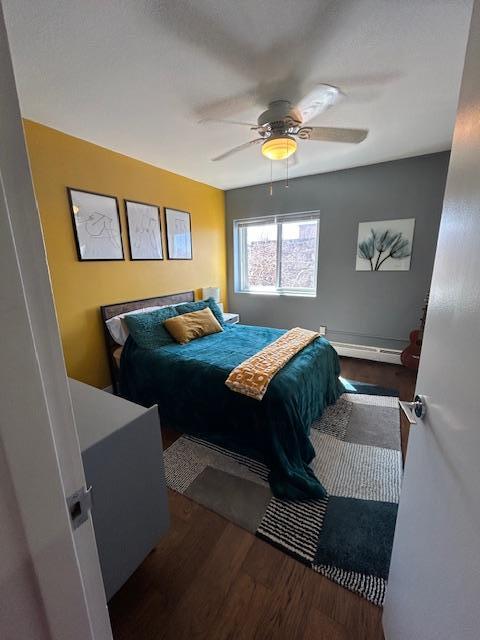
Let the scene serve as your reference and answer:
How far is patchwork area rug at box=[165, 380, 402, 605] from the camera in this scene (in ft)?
4.07

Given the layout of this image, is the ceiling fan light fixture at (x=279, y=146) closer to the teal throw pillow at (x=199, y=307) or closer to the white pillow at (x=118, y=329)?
the teal throw pillow at (x=199, y=307)

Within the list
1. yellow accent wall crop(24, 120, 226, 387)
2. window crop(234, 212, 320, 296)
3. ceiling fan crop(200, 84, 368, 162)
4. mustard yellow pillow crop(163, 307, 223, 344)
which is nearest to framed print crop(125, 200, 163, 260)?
yellow accent wall crop(24, 120, 226, 387)

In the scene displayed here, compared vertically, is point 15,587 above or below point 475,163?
below

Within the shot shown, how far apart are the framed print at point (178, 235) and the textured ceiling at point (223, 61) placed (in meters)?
1.02

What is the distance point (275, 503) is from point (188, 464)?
0.65 meters

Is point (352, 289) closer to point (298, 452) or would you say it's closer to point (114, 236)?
point (298, 452)

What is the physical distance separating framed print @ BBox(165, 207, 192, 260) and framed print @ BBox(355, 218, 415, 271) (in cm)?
224

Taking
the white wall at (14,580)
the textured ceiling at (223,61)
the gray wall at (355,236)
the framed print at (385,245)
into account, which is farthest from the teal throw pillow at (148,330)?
the framed print at (385,245)

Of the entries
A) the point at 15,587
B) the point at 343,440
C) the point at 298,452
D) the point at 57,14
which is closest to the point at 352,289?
the point at 343,440

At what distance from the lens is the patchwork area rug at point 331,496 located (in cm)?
124

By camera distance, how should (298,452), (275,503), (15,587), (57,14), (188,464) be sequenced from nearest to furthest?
(15,587), (57,14), (275,503), (298,452), (188,464)

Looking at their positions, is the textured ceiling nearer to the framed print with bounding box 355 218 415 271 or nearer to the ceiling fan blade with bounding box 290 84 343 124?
the ceiling fan blade with bounding box 290 84 343 124

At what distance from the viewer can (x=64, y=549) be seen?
444mm

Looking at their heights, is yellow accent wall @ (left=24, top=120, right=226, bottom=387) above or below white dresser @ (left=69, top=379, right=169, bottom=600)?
above
